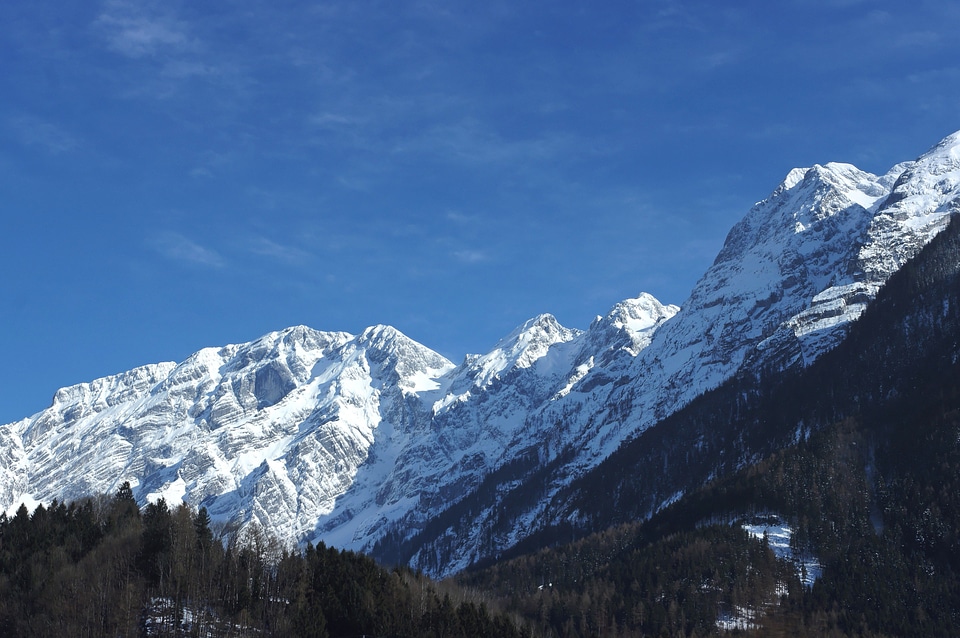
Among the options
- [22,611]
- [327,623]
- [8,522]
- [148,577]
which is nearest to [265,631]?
[327,623]

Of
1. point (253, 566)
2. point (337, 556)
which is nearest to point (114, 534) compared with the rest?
point (253, 566)

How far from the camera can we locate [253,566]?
162 metres

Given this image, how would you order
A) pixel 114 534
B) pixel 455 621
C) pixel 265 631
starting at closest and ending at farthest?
pixel 265 631 → pixel 455 621 → pixel 114 534

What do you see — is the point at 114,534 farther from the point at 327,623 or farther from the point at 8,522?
the point at 327,623

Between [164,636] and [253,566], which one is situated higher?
[253,566]

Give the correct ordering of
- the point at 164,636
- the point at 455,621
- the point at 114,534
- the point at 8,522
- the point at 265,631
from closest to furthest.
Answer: the point at 164,636
the point at 265,631
the point at 455,621
the point at 114,534
the point at 8,522

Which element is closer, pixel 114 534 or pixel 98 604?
pixel 98 604

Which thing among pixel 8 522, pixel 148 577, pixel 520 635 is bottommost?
pixel 520 635

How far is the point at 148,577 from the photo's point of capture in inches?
6112

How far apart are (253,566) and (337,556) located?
1479 centimetres

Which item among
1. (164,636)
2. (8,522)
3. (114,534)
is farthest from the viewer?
(8,522)

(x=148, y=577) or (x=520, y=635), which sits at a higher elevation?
(x=148, y=577)

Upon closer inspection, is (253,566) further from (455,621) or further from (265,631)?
(455,621)

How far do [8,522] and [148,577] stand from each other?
41.8 metres
